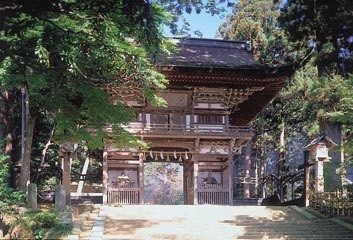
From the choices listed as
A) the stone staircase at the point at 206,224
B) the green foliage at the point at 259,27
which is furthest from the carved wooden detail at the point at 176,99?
the green foliage at the point at 259,27

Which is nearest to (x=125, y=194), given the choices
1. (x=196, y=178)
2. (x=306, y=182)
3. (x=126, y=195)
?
(x=126, y=195)

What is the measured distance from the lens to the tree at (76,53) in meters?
8.04

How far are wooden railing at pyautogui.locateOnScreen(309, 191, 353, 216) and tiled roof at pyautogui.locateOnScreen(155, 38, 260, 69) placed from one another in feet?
20.8

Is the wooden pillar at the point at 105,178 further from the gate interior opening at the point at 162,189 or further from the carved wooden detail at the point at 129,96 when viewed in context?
the gate interior opening at the point at 162,189

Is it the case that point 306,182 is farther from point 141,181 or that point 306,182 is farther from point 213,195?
point 141,181

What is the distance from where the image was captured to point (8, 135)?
57.7ft

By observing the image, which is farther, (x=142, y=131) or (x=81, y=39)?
(x=142, y=131)

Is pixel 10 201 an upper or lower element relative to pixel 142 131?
lower

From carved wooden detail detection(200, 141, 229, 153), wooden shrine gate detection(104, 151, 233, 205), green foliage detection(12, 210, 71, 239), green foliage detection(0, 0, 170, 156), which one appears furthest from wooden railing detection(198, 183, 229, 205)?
green foliage detection(12, 210, 71, 239)

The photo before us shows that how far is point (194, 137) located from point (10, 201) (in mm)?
9156

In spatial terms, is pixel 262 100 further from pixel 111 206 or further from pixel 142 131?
pixel 111 206

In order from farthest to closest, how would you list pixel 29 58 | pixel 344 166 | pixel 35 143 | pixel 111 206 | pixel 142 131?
pixel 35 143 < pixel 142 131 < pixel 111 206 < pixel 344 166 < pixel 29 58

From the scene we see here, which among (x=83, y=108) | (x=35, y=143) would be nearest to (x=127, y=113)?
(x=83, y=108)

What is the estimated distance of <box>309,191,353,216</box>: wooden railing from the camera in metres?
14.6
